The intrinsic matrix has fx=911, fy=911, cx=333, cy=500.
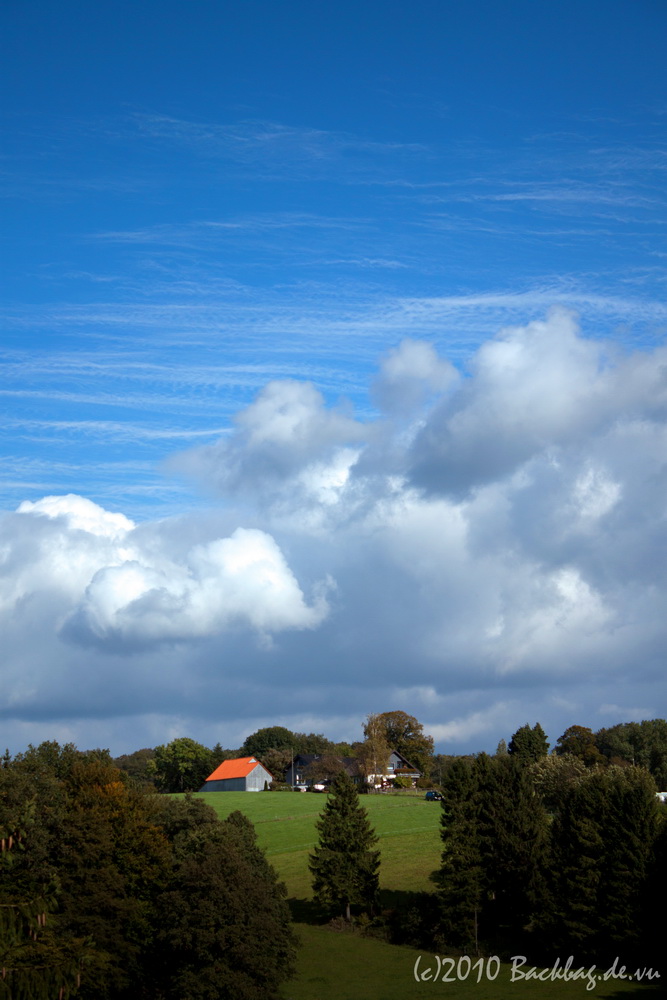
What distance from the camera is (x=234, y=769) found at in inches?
6929

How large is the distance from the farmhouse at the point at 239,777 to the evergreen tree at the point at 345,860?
96.8 m

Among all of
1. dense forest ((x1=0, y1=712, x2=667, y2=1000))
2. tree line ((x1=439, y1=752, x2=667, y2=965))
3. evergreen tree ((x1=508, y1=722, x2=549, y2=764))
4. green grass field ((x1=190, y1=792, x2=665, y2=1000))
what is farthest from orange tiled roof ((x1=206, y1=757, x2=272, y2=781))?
tree line ((x1=439, y1=752, x2=667, y2=965))

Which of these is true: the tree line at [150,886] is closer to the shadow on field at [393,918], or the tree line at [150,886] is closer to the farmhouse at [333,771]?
the shadow on field at [393,918]

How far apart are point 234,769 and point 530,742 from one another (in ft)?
209

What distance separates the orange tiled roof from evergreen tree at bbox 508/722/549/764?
54.0 metres

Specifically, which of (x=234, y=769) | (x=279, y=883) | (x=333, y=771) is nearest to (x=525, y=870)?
(x=279, y=883)

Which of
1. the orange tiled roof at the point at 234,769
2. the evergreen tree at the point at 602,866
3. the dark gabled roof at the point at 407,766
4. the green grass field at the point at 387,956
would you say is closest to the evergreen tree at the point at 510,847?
the evergreen tree at the point at 602,866

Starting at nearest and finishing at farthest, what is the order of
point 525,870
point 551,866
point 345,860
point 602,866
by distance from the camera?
point 602,866, point 551,866, point 525,870, point 345,860

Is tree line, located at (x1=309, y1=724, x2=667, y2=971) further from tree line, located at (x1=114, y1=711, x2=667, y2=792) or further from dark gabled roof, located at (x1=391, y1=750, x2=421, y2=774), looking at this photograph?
dark gabled roof, located at (x1=391, y1=750, x2=421, y2=774)

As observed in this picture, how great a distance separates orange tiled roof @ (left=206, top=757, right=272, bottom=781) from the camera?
171125 millimetres

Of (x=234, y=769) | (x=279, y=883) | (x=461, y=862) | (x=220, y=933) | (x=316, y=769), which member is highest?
(x=234, y=769)

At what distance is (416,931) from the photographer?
208 feet

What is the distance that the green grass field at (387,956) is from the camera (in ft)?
164

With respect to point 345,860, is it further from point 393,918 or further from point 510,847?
point 510,847
